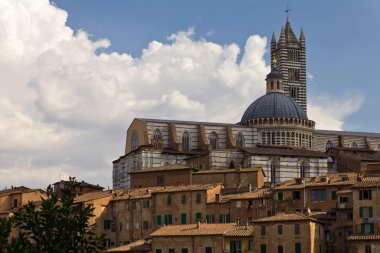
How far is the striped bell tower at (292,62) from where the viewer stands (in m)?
127

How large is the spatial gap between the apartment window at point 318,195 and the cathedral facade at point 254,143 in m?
22.3

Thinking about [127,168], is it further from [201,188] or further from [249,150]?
[201,188]

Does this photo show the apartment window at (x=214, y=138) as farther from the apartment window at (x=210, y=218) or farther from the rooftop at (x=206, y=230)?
the rooftop at (x=206, y=230)

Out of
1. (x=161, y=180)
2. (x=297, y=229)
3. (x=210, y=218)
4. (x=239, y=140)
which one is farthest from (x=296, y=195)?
(x=239, y=140)

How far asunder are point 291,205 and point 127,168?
102ft

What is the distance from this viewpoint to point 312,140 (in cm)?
9912

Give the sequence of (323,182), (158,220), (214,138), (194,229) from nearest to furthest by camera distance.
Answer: (194,229) → (323,182) → (158,220) → (214,138)

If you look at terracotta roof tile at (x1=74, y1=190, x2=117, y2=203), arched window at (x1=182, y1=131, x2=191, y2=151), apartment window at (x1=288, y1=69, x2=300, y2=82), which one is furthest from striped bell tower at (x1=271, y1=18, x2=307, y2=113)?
terracotta roof tile at (x1=74, y1=190, x2=117, y2=203)

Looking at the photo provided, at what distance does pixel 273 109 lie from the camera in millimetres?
97188

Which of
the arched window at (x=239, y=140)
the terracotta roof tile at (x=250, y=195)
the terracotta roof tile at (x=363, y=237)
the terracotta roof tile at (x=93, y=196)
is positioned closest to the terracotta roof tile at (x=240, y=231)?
the terracotta roof tile at (x=250, y=195)

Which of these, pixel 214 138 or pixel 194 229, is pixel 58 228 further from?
pixel 214 138

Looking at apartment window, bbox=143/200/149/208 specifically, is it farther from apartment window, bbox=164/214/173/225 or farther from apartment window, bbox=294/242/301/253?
apartment window, bbox=294/242/301/253

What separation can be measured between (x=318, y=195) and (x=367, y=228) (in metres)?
7.49

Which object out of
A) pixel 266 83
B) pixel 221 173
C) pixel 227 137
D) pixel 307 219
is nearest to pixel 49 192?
pixel 307 219
